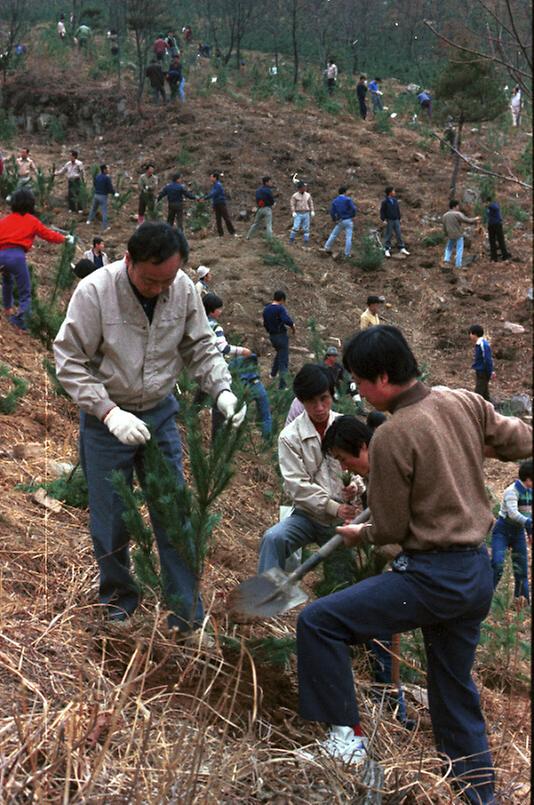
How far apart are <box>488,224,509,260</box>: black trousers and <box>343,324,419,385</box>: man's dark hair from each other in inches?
580

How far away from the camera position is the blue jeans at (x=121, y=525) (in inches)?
131

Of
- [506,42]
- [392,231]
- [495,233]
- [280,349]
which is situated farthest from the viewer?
[392,231]

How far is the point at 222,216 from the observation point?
17.2m

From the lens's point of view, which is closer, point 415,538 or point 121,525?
point 415,538

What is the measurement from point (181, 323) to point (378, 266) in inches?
539

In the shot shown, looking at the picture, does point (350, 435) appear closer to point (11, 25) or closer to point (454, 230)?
point (454, 230)

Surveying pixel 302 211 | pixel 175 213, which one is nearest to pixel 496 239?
pixel 302 211

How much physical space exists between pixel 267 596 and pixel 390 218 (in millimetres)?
14489

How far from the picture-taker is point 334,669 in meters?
2.73

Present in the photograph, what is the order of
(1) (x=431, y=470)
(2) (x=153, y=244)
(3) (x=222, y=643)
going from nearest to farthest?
1. (1) (x=431, y=470)
2. (2) (x=153, y=244)
3. (3) (x=222, y=643)

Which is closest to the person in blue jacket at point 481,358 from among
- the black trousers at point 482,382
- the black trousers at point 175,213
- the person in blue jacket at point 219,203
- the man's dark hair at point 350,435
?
the black trousers at point 482,382

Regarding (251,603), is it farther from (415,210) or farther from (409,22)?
(409,22)

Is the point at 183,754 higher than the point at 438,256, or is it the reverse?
the point at 183,754

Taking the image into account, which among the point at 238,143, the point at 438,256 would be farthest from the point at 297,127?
the point at 438,256
